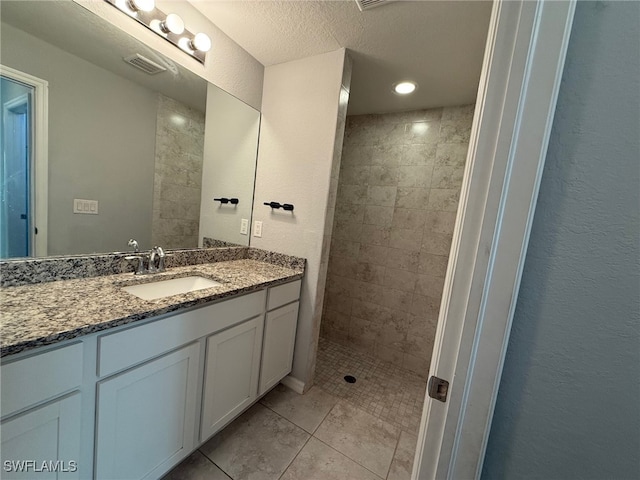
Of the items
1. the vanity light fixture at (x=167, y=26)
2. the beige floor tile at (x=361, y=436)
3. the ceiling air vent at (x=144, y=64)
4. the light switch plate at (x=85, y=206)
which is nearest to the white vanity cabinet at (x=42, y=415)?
the light switch plate at (x=85, y=206)

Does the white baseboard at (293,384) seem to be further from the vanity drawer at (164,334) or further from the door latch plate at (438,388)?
the door latch plate at (438,388)

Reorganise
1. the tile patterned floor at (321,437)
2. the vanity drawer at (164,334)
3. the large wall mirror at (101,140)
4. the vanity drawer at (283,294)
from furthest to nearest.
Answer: the vanity drawer at (283,294)
the tile patterned floor at (321,437)
the large wall mirror at (101,140)
the vanity drawer at (164,334)

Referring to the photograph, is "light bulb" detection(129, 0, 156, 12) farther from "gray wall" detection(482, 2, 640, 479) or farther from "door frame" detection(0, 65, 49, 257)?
"gray wall" detection(482, 2, 640, 479)

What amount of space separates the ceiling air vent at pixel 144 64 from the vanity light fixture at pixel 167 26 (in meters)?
0.15

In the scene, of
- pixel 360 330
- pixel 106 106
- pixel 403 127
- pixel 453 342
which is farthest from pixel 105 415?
pixel 403 127

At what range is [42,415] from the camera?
0.70 m

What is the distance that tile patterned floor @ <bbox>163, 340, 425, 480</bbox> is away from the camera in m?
1.24

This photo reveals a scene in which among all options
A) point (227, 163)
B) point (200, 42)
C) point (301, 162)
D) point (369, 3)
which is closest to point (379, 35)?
point (369, 3)

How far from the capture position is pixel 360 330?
2.50 metres

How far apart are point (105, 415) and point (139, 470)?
34 centimetres

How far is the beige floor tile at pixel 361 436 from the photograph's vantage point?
53.5 inches

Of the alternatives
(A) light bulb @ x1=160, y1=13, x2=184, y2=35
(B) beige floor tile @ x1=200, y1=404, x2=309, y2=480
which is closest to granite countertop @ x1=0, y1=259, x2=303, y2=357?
(B) beige floor tile @ x1=200, y1=404, x2=309, y2=480

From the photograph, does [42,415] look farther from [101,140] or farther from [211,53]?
[211,53]

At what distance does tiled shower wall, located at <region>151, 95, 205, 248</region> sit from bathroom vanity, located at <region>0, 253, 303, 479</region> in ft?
0.89
